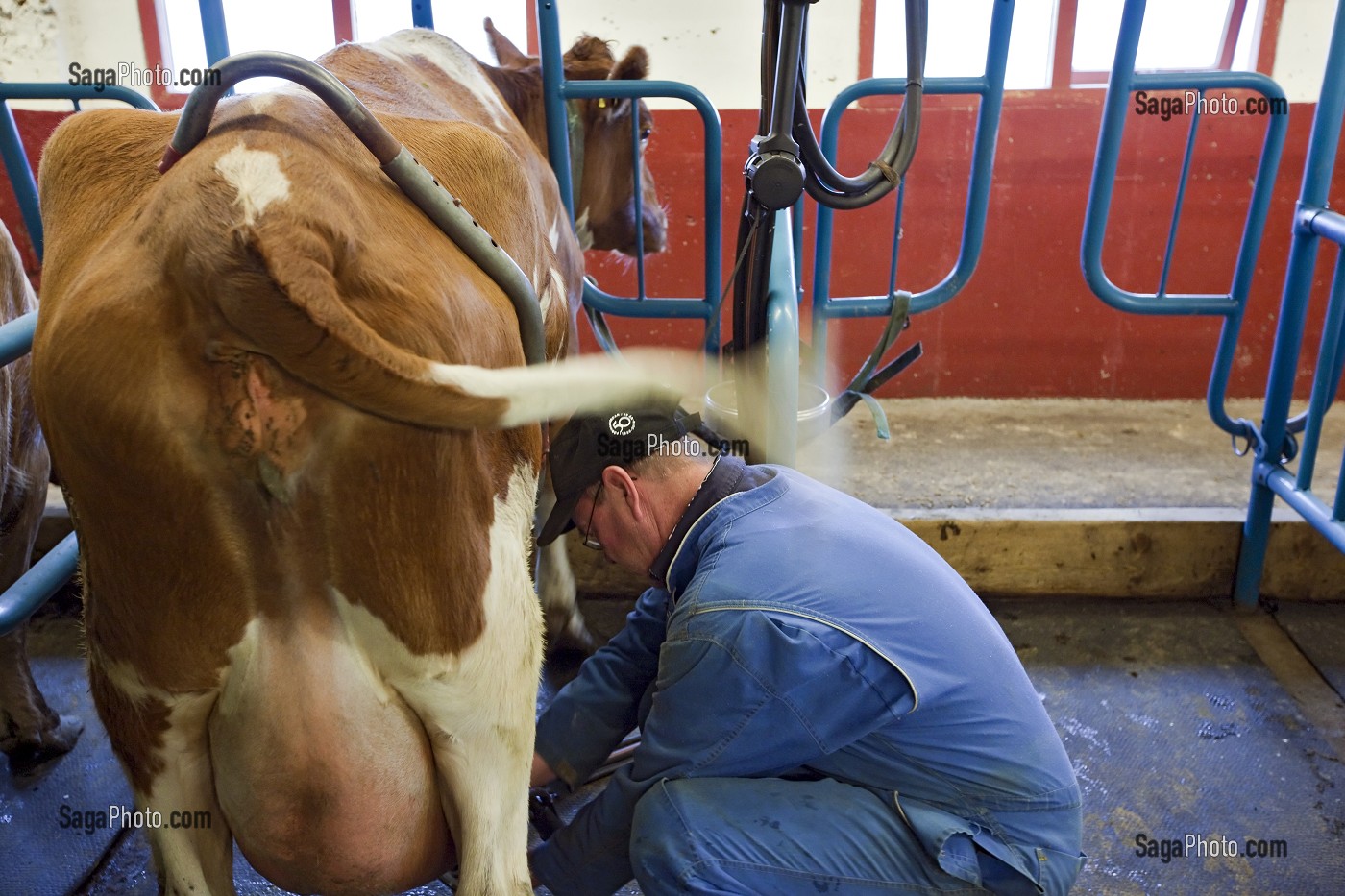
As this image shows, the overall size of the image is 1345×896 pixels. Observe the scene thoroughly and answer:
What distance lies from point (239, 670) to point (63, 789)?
162cm

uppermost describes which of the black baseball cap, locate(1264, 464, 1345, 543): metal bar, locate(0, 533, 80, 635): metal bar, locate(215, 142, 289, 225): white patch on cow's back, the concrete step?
locate(215, 142, 289, 225): white patch on cow's back

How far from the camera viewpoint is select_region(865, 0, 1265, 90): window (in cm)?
430

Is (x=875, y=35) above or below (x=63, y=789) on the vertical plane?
above

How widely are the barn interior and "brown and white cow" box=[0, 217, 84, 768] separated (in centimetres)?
6

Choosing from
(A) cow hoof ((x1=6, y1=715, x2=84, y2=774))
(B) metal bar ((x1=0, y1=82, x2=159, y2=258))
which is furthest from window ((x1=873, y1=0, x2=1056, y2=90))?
(A) cow hoof ((x1=6, y1=715, x2=84, y2=774))

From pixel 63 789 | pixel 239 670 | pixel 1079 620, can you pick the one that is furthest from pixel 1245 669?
pixel 63 789

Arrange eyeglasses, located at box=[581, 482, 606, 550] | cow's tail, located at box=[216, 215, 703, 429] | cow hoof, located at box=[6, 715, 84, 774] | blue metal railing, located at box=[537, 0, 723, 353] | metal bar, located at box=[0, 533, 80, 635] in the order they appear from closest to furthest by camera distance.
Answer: cow's tail, located at box=[216, 215, 703, 429]
eyeglasses, located at box=[581, 482, 606, 550]
metal bar, located at box=[0, 533, 80, 635]
cow hoof, located at box=[6, 715, 84, 774]
blue metal railing, located at box=[537, 0, 723, 353]

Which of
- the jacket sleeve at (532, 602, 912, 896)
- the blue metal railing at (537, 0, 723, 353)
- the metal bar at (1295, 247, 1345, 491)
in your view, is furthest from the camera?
the metal bar at (1295, 247, 1345, 491)

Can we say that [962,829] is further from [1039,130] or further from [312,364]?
[1039,130]

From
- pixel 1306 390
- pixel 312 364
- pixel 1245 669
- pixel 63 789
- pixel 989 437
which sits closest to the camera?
pixel 312 364

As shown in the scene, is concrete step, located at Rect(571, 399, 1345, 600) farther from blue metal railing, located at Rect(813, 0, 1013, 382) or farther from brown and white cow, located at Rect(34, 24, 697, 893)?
brown and white cow, located at Rect(34, 24, 697, 893)

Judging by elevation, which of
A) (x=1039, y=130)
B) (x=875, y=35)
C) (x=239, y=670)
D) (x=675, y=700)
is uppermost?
(x=875, y=35)

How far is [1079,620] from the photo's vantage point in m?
3.14

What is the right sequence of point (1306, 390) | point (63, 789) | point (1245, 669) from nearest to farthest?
point (63, 789)
point (1245, 669)
point (1306, 390)
